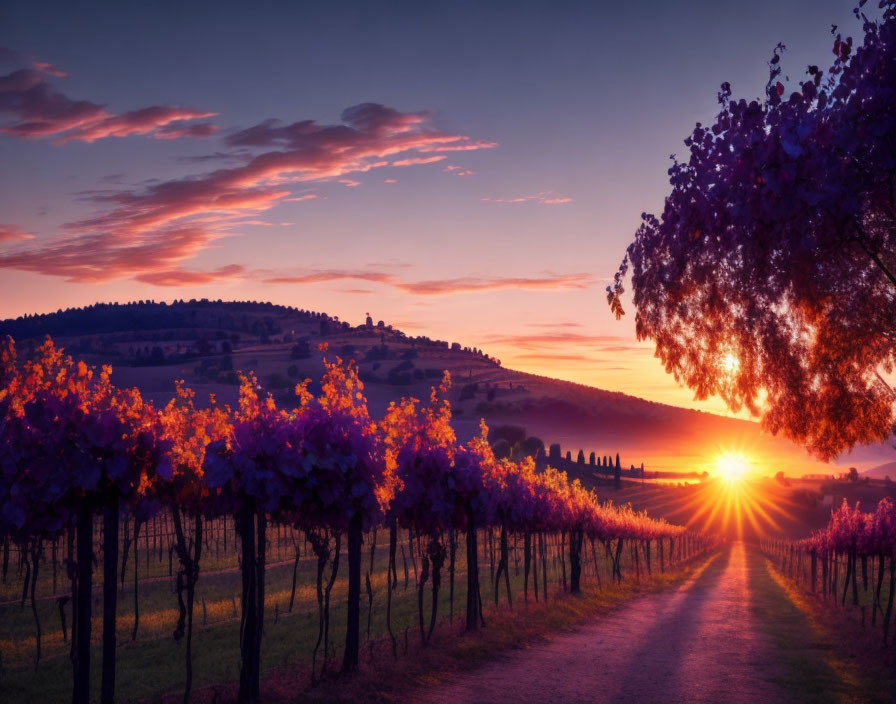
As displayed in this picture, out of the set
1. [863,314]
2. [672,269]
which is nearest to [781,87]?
[672,269]

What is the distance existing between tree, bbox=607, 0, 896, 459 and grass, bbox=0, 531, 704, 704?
850 centimetres

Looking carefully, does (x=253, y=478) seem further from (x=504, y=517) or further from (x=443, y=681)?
(x=504, y=517)

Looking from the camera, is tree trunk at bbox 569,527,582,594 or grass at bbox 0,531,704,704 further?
tree trunk at bbox 569,527,582,594

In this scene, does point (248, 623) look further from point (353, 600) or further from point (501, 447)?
point (501, 447)

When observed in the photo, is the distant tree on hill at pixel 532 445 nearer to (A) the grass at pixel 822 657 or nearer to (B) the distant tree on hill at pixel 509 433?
(B) the distant tree on hill at pixel 509 433

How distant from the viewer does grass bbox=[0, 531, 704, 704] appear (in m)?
16.8

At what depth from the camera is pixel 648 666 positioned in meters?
17.0

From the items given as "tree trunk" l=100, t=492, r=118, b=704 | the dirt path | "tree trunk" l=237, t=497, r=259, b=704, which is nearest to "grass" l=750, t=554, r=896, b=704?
the dirt path

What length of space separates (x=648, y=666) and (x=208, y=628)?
43.7 feet

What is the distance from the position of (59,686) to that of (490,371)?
141349 mm

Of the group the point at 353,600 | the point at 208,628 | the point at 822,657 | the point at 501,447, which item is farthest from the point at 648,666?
the point at 501,447

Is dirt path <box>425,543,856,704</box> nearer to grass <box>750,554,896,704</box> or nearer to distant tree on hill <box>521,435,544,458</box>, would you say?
grass <box>750,554,896,704</box>

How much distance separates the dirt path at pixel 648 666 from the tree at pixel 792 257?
201 inches

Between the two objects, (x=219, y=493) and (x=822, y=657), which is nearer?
(x=219, y=493)
